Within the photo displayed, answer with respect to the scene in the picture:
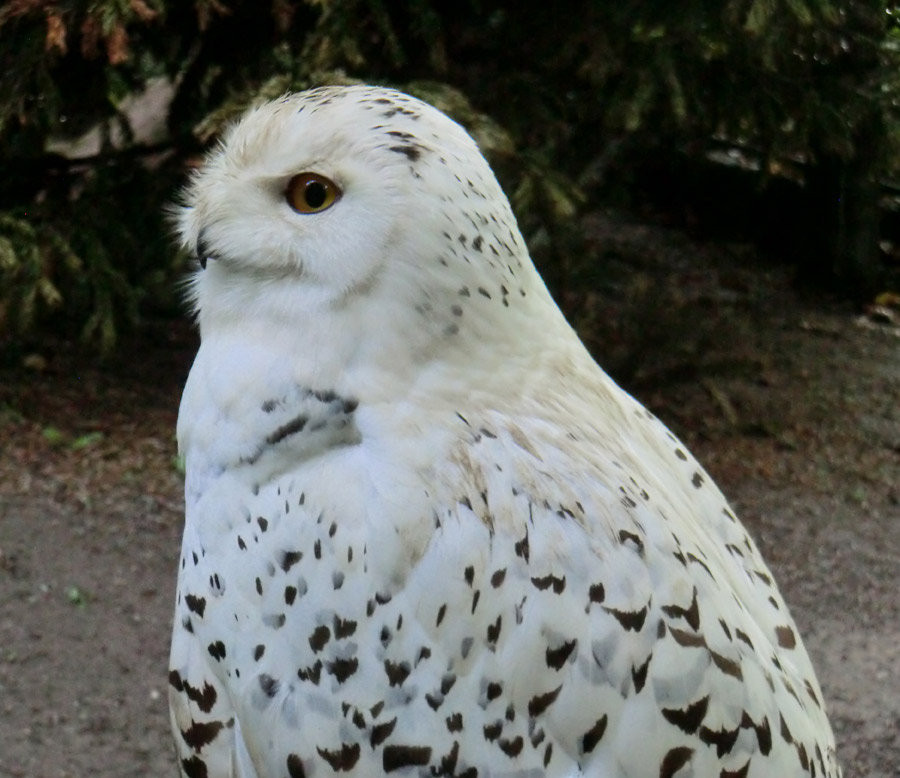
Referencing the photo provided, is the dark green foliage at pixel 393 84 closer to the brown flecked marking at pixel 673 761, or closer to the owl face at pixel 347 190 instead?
the owl face at pixel 347 190

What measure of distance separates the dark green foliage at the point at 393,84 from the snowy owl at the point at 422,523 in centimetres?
247

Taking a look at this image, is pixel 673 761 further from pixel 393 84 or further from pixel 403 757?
pixel 393 84

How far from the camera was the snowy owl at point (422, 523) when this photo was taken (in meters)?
1.96

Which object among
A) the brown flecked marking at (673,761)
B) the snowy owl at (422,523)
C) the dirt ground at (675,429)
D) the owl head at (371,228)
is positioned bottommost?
the dirt ground at (675,429)

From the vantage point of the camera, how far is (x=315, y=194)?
2.03m

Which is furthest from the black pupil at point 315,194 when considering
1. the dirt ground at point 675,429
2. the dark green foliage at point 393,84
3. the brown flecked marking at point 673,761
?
the dark green foliage at point 393,84

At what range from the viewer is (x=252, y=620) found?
2.07 m

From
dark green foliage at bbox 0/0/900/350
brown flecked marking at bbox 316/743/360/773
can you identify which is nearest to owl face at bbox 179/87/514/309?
brown flecked marking at bbox 316/743/360/773

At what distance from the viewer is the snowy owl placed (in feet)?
6.42

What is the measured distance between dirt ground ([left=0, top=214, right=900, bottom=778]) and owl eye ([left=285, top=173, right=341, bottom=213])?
2.29m

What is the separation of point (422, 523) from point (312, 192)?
60cm

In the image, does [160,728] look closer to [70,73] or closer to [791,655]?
[791,655]

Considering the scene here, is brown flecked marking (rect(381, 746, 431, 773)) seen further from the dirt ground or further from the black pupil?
the dirt ground

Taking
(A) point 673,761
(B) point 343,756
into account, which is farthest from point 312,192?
(A) point 673,761
